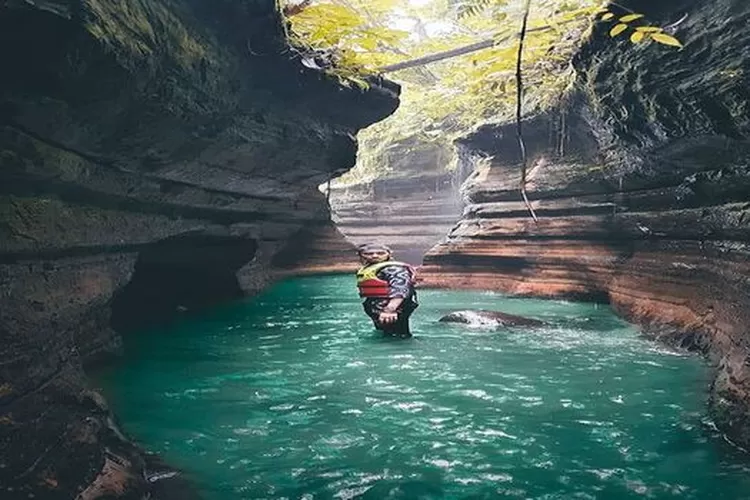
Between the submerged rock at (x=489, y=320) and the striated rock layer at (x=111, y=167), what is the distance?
4.16 m

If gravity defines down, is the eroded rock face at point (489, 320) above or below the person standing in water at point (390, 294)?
below

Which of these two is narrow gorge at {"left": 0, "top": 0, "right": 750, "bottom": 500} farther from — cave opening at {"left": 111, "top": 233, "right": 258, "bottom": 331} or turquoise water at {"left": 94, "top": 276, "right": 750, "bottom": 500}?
turquoise water at {"left": 94, "top": 276, "right": 750, "bottom": 500}

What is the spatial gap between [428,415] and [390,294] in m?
3.57

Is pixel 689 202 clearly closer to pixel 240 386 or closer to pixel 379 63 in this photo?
pixel 379 63

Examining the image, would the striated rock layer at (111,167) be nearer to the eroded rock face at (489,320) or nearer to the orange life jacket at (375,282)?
the orange life jacket at (375,282)

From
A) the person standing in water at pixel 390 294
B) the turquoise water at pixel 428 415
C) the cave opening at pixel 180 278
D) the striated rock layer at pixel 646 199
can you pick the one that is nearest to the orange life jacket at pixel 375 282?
the person standing in water at pixel 390 294

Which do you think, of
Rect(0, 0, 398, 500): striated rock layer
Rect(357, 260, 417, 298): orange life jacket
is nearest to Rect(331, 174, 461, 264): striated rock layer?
Rect(0, 0, 398, 500): striated rock layer

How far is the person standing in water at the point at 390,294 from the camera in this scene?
26.9 feet

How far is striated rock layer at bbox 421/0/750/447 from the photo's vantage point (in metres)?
5.48

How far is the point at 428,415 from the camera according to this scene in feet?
15.8

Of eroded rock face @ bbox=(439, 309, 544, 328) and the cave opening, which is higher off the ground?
the cave opening

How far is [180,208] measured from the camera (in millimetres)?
8516

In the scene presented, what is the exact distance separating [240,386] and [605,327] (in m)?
6.06

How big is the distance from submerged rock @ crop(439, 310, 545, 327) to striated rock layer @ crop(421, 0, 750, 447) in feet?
6.02
